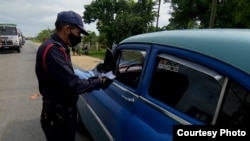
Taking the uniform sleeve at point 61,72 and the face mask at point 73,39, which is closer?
the uniform sleeve at point 61,72

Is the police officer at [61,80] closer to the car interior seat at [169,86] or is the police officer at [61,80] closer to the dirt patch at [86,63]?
the car interior seat at [169,86]

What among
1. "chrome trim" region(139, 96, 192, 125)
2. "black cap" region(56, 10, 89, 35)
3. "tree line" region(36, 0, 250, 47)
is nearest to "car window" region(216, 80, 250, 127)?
"chrome trim" region(139, 96, 192, 125)

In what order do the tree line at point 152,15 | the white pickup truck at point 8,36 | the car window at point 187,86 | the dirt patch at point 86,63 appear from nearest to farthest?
the car window at point 187,86 < the dirt patch at point 86,63 < the tree line at point 152,15 < the white pickup truck at point 8,36

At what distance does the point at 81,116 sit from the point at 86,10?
33.8 m

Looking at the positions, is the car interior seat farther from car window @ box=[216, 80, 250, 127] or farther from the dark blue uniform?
the dark blue uniform

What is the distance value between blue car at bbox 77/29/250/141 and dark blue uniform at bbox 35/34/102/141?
394mm

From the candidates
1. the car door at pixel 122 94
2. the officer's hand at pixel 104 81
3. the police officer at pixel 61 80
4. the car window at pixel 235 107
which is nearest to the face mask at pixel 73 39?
the police officer at pixel 61 80

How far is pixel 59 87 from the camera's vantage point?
2.99m

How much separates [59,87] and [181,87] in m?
1.08

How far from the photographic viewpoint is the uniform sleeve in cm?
287

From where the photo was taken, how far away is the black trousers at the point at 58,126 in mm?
3139

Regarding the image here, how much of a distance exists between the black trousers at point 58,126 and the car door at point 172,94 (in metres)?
0.64

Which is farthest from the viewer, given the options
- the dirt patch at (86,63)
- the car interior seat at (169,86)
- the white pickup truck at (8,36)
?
the white pickup truck at (8,36)

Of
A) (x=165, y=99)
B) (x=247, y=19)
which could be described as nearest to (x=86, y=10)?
(x=247, y=19)
